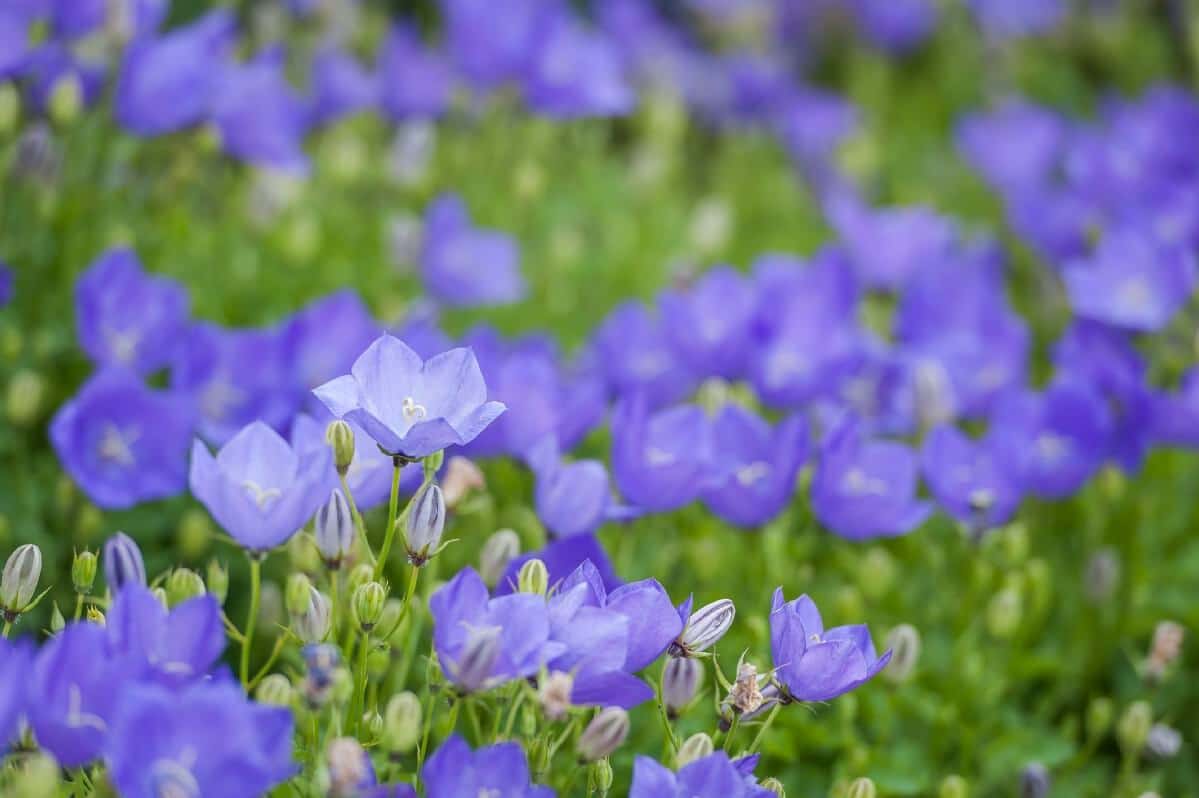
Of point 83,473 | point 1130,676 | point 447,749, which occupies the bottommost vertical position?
point 1130,676

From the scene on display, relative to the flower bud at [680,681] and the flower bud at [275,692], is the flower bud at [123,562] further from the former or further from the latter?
the flower bud at [680,681]

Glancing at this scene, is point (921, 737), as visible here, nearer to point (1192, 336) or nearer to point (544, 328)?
point (1192, 336)

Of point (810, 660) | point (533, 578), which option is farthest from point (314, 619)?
point (810, 660)

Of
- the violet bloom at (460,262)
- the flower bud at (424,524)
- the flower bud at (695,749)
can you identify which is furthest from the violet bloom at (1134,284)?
the flower bud at (424,524)

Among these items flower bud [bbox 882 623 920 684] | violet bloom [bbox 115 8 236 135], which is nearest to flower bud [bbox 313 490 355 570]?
flower bud [bbox 882 623 920 684]

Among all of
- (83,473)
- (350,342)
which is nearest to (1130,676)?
(350,342)

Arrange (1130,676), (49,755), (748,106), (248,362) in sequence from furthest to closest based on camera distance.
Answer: (748,106), (1130,676), (248,362), (49,755)

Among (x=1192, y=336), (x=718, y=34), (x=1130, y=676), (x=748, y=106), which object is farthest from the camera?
(x=718, y=34)

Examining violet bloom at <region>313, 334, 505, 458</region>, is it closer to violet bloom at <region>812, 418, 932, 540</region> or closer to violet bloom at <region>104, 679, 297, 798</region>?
violet bloom at <region>104, 679, 297, 798</region>

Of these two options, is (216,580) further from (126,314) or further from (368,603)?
(126,314)
